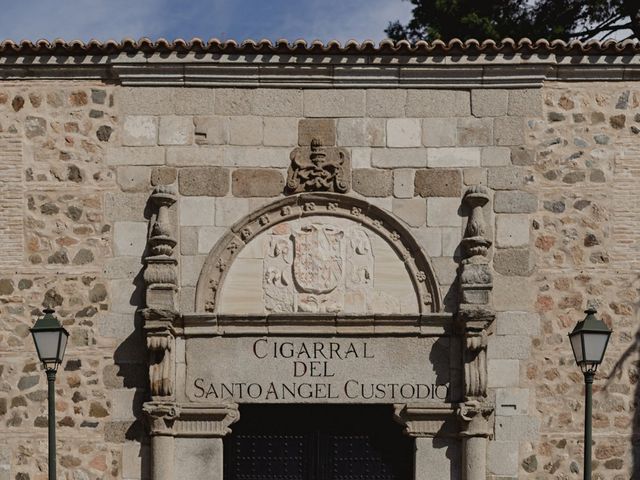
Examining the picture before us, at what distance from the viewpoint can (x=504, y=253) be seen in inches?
470

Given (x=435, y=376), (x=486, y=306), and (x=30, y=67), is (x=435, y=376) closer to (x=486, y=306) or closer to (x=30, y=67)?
(x=486, y=306)

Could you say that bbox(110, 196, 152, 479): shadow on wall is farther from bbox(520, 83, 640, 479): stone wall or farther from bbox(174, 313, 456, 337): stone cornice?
bbox(520, 83, 640, 479): stone wall

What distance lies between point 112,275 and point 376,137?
2.96 meters

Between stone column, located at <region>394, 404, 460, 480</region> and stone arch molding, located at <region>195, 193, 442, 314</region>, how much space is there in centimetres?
100

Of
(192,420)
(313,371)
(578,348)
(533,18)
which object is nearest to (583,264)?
(578,348)

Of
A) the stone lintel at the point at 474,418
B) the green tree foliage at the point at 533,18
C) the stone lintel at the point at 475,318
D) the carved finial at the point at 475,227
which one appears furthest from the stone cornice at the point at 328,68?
the green tree foliage at the point at 533,18

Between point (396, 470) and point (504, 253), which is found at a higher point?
point (504, 253)

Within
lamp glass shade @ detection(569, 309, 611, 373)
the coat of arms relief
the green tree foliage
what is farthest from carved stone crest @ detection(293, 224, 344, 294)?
the green tree foliage

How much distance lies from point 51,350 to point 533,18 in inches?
454

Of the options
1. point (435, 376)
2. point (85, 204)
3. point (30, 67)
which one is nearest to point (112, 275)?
point (85, 204)

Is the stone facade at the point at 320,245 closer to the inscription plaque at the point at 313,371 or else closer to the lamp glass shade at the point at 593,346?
the inscription plaque at the point at 313,371

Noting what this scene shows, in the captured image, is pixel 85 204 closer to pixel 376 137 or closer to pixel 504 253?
pixel 376 137

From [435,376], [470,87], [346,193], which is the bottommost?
[435,376]

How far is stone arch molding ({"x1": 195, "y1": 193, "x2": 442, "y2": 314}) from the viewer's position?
11.9 m
